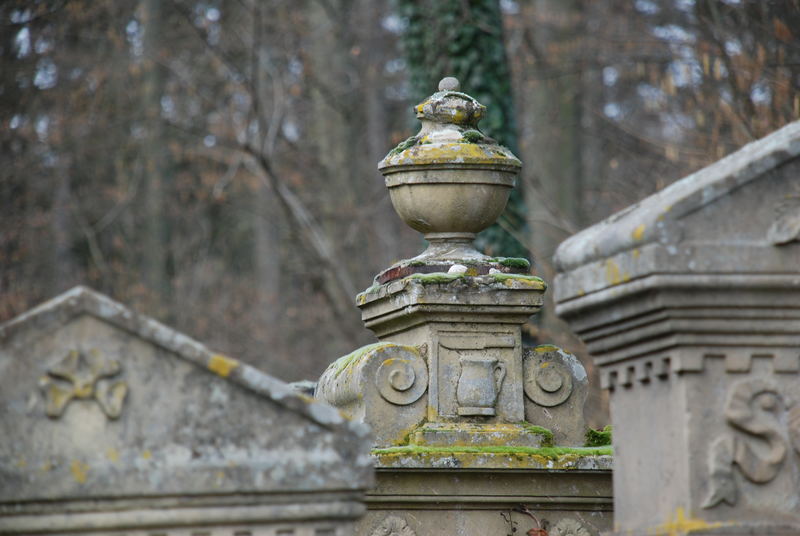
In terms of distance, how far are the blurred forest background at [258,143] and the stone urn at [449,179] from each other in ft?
30.2

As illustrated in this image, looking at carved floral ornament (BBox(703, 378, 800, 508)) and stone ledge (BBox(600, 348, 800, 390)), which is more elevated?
stone ledge (BBox(600, 348, 800, 390))

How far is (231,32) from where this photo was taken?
2000 centimetres

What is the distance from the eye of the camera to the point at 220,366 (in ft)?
12.0

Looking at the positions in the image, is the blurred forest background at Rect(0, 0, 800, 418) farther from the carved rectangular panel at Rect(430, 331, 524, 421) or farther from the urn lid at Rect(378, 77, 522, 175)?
the carved rectangular panel at Rect(430, 331, 524, 421)

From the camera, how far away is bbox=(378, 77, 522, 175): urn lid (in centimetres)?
607

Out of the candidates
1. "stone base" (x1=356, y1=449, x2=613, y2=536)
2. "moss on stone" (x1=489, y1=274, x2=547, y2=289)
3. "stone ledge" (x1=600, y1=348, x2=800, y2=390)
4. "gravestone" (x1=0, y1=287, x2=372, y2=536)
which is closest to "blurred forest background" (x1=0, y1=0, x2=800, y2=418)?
"moss on stone" (x1=489, y1=274, x2=547, y2=289)

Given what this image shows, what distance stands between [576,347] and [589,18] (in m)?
8.63

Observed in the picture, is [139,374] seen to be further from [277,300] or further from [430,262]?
[277,300]

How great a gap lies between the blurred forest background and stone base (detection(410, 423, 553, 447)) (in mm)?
9672

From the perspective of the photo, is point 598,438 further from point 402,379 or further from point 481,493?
point 402,379

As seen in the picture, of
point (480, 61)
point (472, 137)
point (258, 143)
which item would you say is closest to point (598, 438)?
point (472, 137)

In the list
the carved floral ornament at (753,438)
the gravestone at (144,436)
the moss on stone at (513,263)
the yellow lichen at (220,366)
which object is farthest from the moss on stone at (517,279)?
the yellow lichen at (220,366)

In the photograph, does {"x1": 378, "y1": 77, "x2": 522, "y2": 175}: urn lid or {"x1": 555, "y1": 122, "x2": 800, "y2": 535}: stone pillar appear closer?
{"x1": 555, "y1": 122, "x2": 800, "y2": 535}: stone pillar

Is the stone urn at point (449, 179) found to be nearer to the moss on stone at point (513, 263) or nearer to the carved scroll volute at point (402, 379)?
the moss on stone at point (513, 263)
